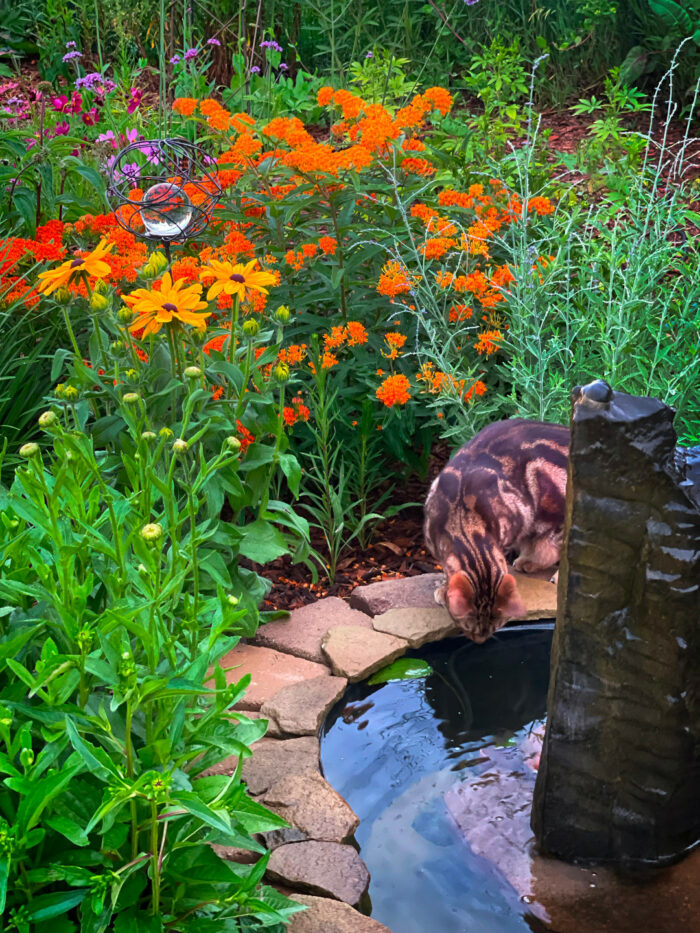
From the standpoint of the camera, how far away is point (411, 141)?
14.0 ft

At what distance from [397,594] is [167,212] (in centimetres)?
148

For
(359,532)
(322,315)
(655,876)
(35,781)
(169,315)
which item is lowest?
(359,532)

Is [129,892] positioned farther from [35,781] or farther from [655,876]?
[655,876]

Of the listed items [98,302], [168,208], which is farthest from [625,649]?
[168,208]

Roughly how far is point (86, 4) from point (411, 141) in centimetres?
603

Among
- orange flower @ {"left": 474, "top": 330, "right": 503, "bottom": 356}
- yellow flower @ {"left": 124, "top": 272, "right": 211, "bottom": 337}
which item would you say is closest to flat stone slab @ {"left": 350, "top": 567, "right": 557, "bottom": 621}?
orange flower @ {"left": 474, "top": 330, "right": 503, "bottom": 356}

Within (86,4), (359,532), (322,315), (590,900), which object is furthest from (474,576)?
(86,4)

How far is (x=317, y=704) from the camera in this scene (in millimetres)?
3109

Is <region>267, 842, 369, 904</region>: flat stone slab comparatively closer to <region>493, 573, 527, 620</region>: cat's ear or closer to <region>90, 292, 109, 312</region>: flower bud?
<region>493, 573, 527, 620</region>: cat's ear

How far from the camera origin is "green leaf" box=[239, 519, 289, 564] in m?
3.31

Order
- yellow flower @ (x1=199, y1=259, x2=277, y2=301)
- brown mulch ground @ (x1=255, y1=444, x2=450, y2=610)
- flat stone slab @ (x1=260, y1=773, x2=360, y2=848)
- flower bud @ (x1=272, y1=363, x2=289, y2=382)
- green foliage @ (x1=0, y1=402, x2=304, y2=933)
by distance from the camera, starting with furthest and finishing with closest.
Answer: brown mulch ground @ (x1=255, y1=444, x2=450, y2=610), flower bud @ (x1=272, y1=363, x2=289, y2=382), yellow flower @ (x1=199, y1=259, x2=277, y2=301), flat stone slab @ (x1=260, y1=773, x2=360, y2=848), green foliage @ (x1=0, y1=402, x2=304, y2=933)

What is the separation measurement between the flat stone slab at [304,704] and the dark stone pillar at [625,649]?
70 cm

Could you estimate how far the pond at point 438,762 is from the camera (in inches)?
96.9

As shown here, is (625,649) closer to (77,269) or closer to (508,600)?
(508,600)
